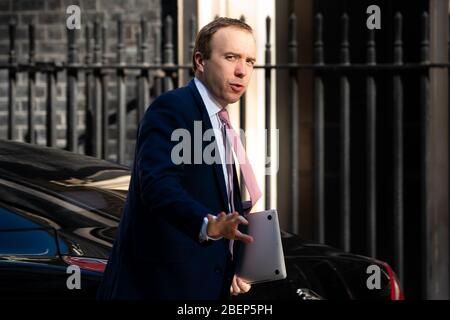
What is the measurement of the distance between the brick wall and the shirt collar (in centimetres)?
457

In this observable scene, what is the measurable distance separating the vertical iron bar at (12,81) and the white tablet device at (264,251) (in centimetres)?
424

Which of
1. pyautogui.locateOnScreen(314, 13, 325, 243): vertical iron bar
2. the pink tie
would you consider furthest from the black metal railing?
the pink tie

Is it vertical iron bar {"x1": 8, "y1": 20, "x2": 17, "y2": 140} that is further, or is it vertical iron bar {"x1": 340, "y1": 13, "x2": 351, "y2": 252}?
vertical iron bar {"x1": 8, "y1": 20, "x2": 17, "y2": 140}

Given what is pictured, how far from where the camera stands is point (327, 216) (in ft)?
26.6

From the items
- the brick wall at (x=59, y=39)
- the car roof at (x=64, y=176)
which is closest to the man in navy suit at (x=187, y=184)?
the car roof at (x=64, y=176)

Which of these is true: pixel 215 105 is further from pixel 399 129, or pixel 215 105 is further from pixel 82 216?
pixel 399 129

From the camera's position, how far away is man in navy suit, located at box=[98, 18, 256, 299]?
3280mm

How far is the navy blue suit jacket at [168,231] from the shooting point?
3.27 m

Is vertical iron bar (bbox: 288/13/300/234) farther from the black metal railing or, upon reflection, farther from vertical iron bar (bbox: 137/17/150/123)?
vertical iron bar (bbox: 137/17/150/123)

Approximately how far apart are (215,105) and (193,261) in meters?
0.46

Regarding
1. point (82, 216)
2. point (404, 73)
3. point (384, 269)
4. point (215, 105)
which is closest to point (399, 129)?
point (404, 73)

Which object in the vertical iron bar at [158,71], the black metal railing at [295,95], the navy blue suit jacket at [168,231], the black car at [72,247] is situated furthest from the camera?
the vertical iron bar at [158,71]

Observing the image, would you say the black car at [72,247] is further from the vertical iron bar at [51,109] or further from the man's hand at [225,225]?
the vertical iron bar at [51,109]

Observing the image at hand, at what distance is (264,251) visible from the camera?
11.0 feet
